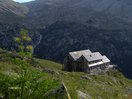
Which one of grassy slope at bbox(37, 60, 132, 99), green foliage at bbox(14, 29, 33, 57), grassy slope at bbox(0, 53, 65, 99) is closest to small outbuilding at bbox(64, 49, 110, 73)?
grassy slope at bbox(37, 60, 132, 99)

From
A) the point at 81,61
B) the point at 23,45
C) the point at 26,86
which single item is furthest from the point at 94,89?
A: the point at 81,61

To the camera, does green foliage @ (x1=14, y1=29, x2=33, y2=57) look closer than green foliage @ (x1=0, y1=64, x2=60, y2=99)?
No

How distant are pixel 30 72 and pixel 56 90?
4.50 ft

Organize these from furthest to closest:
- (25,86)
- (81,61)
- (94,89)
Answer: (81,61)
(94,89)
(25,86)

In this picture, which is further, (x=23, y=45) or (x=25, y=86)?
(x=23, y=45)

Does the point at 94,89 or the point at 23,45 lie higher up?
the point at 23,45

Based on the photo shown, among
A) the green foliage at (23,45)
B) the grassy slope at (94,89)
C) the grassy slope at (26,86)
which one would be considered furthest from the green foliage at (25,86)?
the grassy slope at (94,89)

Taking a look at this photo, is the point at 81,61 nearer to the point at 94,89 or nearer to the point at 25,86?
the point at 94,89

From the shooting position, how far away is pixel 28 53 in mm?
10094

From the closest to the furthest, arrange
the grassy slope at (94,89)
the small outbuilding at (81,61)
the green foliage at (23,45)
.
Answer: the green foliage at (23,45)
the grassy slope at (94,89)
the small outbuilding at (81,61)

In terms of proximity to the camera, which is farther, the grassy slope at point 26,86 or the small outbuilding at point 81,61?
the small outbuilding at point 81,61

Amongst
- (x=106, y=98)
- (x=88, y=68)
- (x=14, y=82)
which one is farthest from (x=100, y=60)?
(x=14, y=82)

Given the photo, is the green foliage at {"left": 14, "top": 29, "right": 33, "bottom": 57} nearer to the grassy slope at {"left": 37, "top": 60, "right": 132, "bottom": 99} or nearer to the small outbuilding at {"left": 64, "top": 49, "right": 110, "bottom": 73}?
the grassy slope at {"left": 37, "top": 60, "right": 132, "bottom": 99}

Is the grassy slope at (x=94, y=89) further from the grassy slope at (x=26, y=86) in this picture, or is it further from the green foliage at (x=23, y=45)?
the green foliage at (x=23, y=45)
